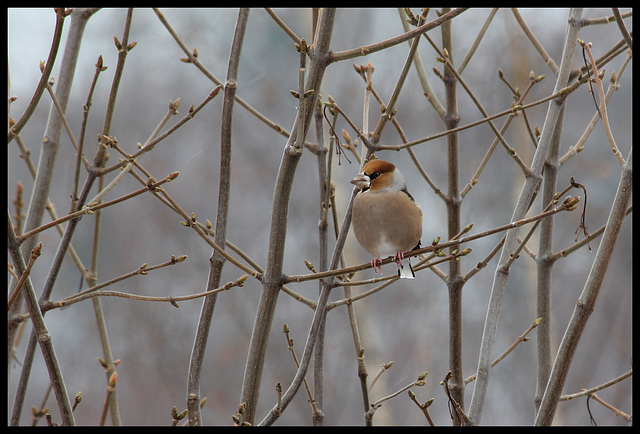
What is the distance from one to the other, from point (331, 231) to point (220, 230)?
5.15 metres

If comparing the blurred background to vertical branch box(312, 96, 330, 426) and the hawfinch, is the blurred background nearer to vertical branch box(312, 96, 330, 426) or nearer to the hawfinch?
the hawfinch

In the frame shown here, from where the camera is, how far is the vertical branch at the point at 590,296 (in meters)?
1.54

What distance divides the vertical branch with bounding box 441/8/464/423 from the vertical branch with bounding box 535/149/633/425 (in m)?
0.50

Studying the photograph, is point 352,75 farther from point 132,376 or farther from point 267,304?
point 267,304

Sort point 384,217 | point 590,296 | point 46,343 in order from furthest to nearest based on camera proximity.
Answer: point 384,217 → point 590,296 → point 46,343

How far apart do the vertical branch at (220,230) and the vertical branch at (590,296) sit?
87cm

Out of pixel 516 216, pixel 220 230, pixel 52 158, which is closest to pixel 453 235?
pixel 516 216

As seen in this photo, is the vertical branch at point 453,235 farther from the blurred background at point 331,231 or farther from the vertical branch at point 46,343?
the blurred background at point 331,231

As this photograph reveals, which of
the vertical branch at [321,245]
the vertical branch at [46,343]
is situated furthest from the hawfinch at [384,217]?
the vertical branch at [46,343]

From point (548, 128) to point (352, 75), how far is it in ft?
19.3

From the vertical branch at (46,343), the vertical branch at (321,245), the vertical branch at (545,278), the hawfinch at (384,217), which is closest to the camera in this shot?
the vertical branch at (46,343)

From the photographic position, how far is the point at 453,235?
2.20m

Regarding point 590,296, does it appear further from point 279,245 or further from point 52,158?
point 52,158
